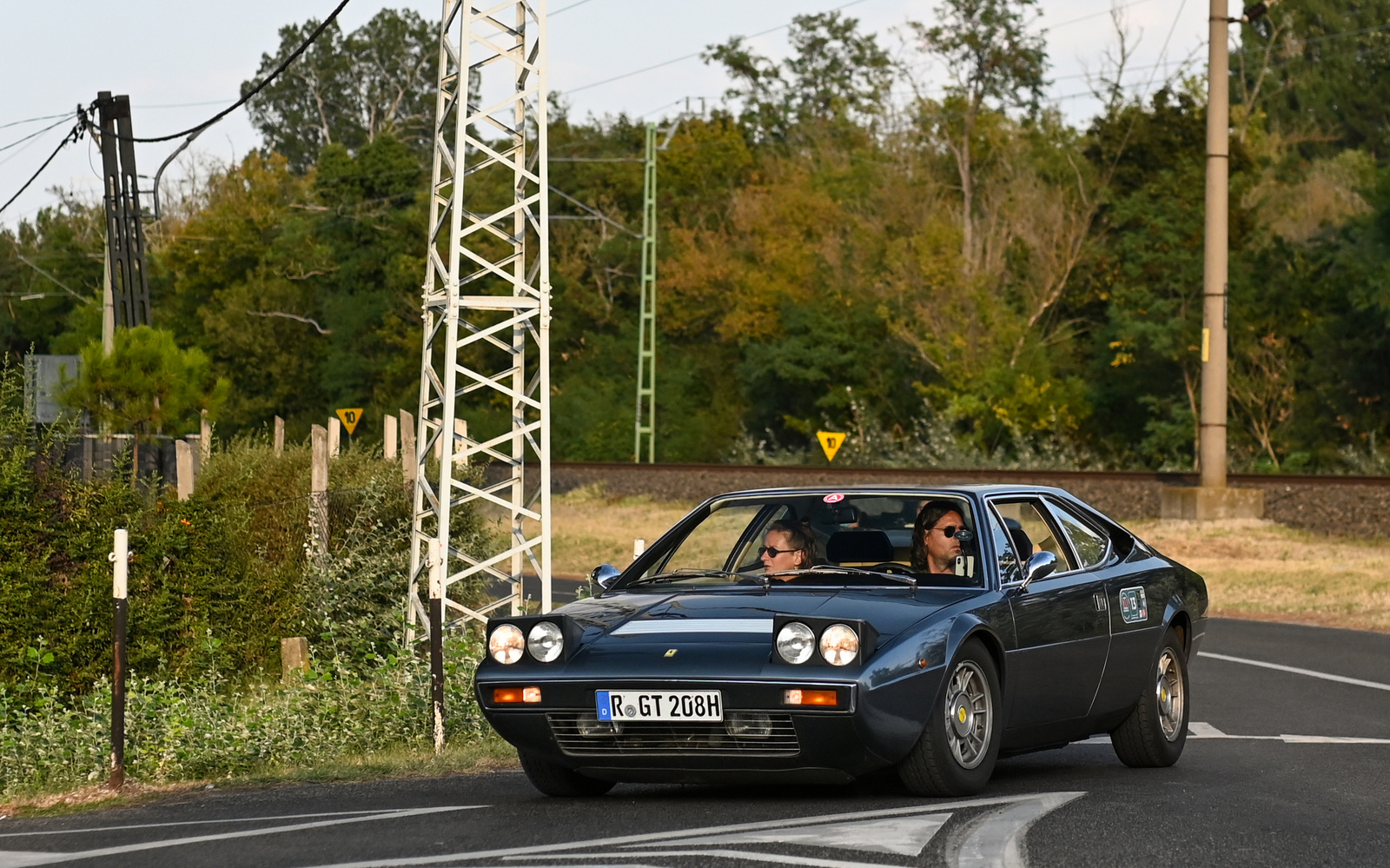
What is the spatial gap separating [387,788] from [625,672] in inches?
68.6

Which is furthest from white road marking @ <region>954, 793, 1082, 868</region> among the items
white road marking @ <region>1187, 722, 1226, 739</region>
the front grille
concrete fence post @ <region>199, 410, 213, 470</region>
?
concrete fence post @ <region>199, 410, 213, 470</region>

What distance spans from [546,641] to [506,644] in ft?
0.56

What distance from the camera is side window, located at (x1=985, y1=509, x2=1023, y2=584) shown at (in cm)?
858

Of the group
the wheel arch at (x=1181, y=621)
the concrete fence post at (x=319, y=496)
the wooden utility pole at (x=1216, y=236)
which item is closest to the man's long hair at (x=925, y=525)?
the wheel arch at (x=1181, y=621)

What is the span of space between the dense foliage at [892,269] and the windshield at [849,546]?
95.8ft

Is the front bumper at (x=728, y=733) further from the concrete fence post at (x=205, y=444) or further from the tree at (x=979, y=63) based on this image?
the tree at (x=979, y=63)

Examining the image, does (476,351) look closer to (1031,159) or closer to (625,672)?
(1031,159)

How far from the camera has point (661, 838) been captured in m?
6.81

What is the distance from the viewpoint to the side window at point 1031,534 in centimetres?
895

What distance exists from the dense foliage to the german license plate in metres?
30.4

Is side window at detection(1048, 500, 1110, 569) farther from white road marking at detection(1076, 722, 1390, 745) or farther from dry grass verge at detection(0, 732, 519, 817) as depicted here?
dry grass verge at detection(0, 732, 519, 817)

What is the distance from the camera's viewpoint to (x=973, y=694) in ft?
26.1

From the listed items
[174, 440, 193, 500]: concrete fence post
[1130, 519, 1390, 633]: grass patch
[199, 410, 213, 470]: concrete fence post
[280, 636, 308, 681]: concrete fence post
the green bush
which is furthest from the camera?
[1130, 519, 1390, 633]: grass patch

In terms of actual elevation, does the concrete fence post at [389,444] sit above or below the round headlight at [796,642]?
above
